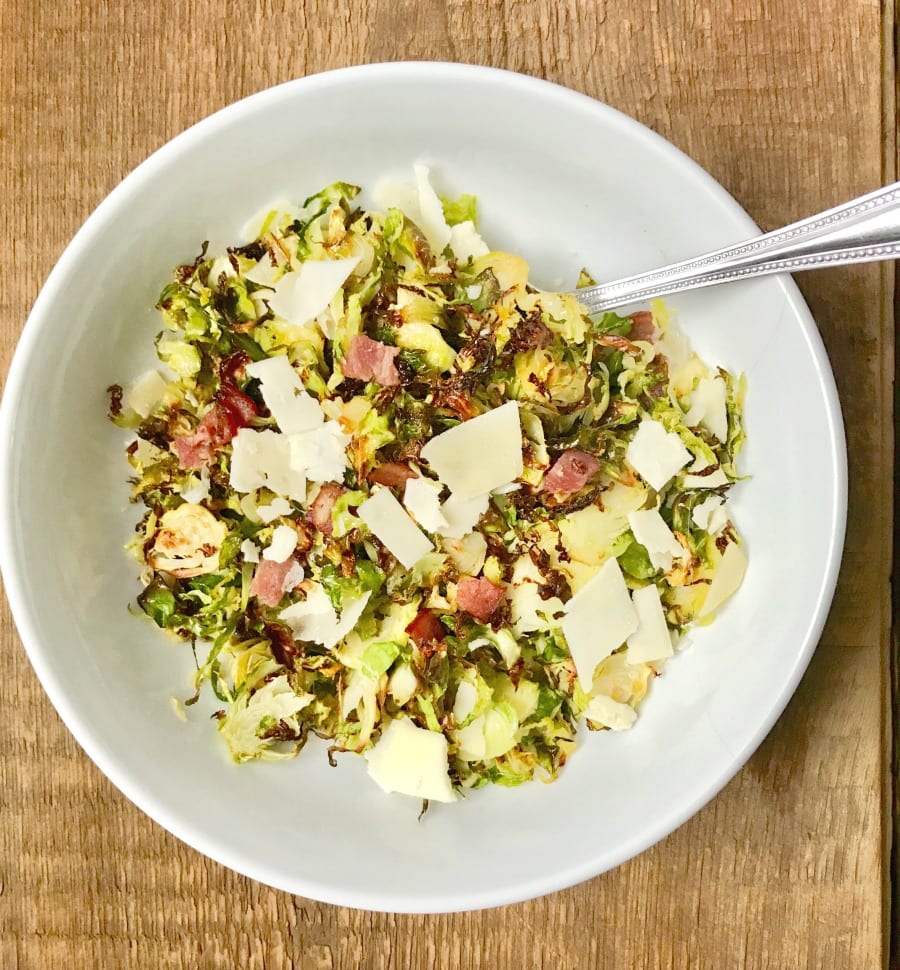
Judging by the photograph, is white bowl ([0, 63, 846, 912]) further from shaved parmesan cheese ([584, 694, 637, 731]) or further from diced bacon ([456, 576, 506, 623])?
diced bacon ([456, 576, 506, 623])

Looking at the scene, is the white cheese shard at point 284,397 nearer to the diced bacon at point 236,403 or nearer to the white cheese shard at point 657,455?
the diced bacon at point 236,403

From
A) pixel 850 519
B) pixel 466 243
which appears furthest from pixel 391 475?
pixel 850 519

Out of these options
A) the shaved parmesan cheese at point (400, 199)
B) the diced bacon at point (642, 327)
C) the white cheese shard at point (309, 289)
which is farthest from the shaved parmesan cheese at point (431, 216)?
the diced bacon at point (642, 327)

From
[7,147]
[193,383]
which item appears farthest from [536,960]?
[7,147]

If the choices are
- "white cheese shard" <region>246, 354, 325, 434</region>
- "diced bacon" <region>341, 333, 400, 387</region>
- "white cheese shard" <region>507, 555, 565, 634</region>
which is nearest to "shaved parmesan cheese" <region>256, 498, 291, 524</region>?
"white cheese shard" <region>246, 354, 325, 434</region>

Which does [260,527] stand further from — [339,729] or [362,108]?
[362,108]

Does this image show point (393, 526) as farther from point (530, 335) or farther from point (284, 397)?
point (530, 335)
